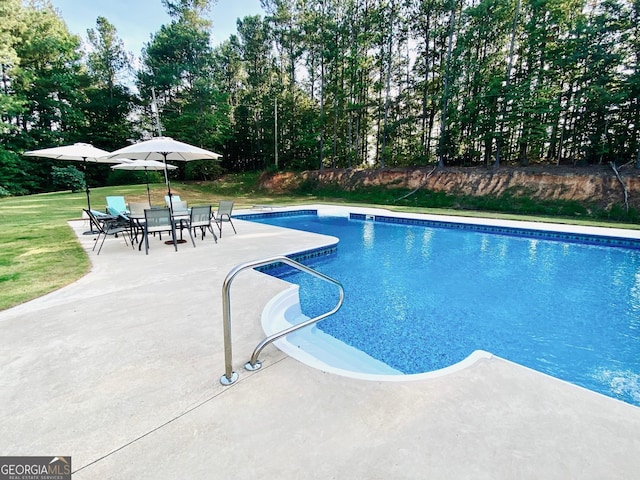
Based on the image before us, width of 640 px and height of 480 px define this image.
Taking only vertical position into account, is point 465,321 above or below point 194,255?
below

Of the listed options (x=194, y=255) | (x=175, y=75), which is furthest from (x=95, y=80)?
(x=194, y=255)

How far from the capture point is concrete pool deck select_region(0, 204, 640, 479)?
4.75ft

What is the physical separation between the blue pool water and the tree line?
10.5 metres

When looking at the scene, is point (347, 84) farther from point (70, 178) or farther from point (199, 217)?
point (70, 178)

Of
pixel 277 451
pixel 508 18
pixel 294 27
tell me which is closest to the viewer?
pixel 277 451

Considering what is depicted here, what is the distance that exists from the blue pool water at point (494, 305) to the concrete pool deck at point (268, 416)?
132cm

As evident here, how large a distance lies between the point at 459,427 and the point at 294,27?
2600cm

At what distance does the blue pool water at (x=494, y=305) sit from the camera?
326 centimetres

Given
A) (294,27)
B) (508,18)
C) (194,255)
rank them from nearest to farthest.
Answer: (194,255) → (508,18) → (294,27)

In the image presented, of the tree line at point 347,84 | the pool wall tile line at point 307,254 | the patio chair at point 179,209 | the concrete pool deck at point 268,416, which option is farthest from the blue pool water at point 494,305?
the tree line at point 347,84

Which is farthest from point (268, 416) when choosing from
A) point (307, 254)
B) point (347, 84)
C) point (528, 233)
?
point (347, 84)

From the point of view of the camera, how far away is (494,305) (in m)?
4.46

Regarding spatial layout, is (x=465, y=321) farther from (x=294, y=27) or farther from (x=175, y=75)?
(x=175, y=75)

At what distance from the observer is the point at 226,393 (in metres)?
1.96
